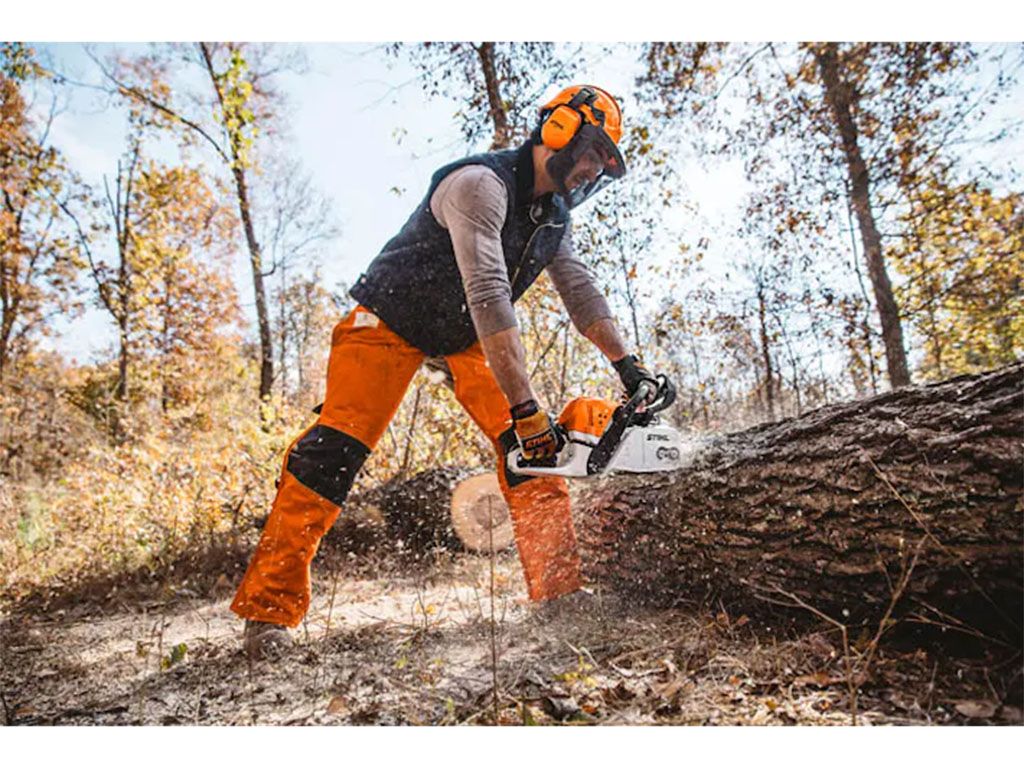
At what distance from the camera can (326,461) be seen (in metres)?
1.93

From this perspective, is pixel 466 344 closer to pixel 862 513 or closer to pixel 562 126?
pixel 562 126

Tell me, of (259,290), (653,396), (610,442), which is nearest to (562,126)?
(653,396)

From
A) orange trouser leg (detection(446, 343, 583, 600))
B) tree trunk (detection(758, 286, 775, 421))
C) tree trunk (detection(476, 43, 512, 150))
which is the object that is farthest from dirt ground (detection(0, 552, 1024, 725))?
tree trunk (detection(476, 43, 512, 150))

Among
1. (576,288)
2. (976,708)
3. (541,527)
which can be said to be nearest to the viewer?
(976,708)

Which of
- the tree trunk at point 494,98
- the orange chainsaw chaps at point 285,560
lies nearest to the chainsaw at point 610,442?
the orange chainsaw chaps at point 285,560

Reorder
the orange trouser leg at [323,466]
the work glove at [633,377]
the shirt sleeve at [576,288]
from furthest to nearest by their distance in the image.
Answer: the shirt sleeve at [576,288], the work glove at [633,377], the orange trouser leg at [323,466]

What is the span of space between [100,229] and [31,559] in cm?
161

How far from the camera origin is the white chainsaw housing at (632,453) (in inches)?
73.0

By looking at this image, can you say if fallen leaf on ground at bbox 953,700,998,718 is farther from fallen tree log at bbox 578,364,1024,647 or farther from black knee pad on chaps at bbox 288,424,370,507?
black knee pad on chaps at bbox 288,424,370,507

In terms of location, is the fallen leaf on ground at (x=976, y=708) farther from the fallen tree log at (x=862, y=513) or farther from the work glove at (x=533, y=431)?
the work glove at (x=533, y=431)

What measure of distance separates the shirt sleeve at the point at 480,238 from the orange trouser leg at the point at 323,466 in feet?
1.31

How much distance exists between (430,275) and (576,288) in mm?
608

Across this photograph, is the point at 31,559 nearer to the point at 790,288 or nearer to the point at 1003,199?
the point at 790,288

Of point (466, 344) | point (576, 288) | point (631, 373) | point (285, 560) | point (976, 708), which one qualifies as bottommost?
point (976, 708)
